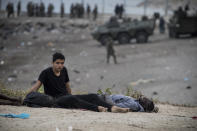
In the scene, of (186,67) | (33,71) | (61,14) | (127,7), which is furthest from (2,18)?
(186,67)

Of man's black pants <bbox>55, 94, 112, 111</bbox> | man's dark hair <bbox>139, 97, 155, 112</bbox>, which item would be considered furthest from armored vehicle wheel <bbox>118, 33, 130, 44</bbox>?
man's black pants <bbox>55, 94, 112, 111</bbox>

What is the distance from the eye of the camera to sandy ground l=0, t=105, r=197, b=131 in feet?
15.6

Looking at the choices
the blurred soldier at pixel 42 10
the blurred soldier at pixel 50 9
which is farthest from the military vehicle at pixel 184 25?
the blurred soldier at pixel 42 10

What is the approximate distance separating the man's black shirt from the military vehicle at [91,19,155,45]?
17.5 metres

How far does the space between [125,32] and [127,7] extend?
1246 cm

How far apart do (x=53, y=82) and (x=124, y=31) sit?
1830 cm

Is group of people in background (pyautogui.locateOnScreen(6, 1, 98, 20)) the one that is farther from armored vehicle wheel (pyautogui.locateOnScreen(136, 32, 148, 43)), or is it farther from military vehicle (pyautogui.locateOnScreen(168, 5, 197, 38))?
armored vehicle wheel (pyautogui.locateOnScreen(136, 32, 148, 43))

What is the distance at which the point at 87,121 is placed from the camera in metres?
5.13

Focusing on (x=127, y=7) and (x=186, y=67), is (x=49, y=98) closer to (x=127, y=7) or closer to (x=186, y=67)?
(x=186, y=67)

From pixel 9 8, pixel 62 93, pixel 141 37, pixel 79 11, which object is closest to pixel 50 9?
pixel 79 11

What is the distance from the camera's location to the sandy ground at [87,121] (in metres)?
4.75

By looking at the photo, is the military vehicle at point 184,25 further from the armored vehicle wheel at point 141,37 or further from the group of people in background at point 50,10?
the group of people in background at point 50,10

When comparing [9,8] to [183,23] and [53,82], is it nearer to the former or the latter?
[183,23]

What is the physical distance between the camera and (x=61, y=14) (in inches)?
1341
